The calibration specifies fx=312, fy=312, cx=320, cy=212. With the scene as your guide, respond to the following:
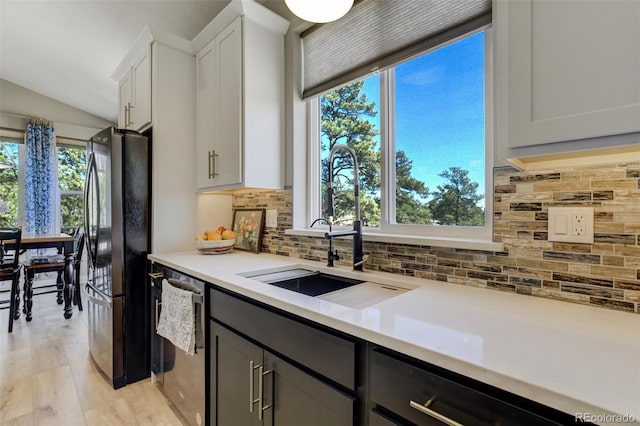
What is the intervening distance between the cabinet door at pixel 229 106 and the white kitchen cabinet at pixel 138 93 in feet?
1.76

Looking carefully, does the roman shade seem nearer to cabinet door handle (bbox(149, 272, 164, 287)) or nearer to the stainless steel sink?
the stainless steel sink

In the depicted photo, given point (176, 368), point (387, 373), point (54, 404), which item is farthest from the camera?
point (54, 404)

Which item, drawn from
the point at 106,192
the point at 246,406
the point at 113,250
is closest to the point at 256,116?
the point at 106,192

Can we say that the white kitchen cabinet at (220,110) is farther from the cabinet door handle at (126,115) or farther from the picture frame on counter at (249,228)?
the cabinet door handle at (126,115)

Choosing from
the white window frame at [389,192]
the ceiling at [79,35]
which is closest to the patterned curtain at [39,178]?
the ceiling at [79,35]

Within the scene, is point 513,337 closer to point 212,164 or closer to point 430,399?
point 430,399

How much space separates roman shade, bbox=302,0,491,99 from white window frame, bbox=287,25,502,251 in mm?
60

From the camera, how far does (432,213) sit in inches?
57.0

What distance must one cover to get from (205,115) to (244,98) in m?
0.50

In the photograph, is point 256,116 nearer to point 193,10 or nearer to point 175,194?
point 175,194

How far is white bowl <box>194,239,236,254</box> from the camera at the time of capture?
2037mm

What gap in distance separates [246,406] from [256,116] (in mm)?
1518

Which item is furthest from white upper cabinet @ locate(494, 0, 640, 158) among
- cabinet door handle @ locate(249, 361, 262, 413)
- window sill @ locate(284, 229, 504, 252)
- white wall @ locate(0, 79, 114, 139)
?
white wall @ locate(0, 79, 114, 139)

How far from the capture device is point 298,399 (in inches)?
38.1
